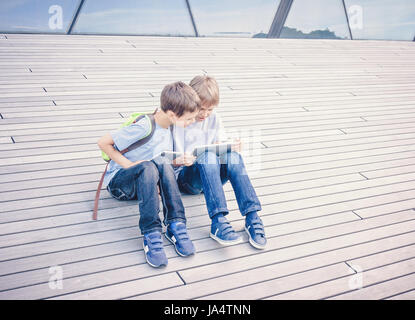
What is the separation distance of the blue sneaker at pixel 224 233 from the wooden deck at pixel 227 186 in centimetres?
5

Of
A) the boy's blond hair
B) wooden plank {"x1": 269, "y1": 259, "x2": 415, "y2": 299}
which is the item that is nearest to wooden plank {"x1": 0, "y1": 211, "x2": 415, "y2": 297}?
wooden plank {"x1": 269, "y1": 259, "x2": 415, "y2": 299}

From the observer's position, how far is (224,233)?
6.91ft

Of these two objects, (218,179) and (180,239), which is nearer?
(180,239)

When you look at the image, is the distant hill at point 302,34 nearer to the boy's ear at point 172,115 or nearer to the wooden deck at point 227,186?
the wooden deck at point 227,186

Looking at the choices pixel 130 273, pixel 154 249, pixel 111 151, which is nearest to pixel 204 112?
pixel 111 151

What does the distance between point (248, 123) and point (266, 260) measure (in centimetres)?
166

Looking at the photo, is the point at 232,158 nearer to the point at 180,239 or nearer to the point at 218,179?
the point at 218,179

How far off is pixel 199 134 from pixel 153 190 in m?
0.50

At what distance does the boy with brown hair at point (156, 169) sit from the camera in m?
2.01

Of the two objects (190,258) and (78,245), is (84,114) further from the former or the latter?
(190,258)

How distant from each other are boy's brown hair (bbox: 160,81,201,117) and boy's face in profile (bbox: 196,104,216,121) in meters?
0.10

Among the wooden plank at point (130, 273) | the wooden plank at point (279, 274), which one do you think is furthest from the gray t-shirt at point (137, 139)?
the wooden plank at point (279, 274)

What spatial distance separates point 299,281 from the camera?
195cm
